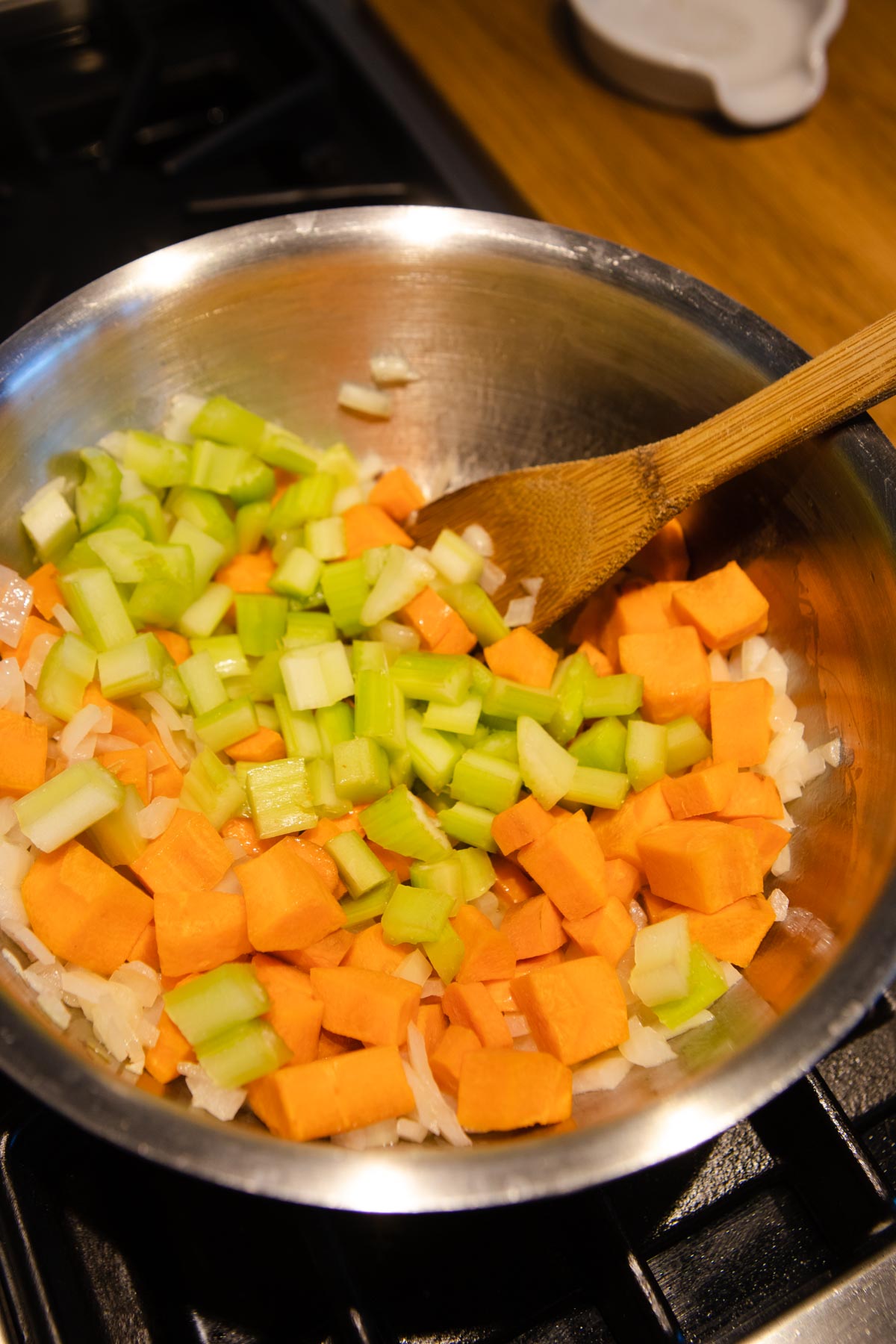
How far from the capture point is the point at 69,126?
7.48ft

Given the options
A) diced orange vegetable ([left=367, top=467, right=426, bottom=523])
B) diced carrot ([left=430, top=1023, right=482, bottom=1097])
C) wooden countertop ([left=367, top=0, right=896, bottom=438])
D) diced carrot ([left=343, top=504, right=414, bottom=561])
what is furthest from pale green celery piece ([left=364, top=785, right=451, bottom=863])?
wooden countertop ([left=367, top=0, right=896, bottom=438])

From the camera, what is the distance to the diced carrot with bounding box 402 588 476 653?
1.60 meters

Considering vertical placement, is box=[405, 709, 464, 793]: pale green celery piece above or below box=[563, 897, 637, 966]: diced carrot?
above

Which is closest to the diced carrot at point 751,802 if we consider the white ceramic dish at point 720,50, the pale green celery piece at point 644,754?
the pale green celery piece at point 644,754

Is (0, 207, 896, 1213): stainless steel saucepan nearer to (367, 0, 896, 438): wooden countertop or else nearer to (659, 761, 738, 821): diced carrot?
(659, 761, 738, 821): diced carrot

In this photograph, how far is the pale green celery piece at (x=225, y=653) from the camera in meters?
1.55

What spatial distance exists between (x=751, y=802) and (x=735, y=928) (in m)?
0.19

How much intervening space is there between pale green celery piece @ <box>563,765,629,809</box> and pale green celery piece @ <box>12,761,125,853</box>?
633 mm

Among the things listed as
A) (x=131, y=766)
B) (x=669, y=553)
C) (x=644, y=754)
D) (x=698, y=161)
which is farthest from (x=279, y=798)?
(x=698, y=161)

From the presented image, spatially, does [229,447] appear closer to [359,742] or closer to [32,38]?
[359,742]

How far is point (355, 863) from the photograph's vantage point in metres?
1.35

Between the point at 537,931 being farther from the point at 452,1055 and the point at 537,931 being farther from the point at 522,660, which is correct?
the point at 522,660

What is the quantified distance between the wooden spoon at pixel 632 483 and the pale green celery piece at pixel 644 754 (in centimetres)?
25

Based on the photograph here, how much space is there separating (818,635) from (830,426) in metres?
0.30
